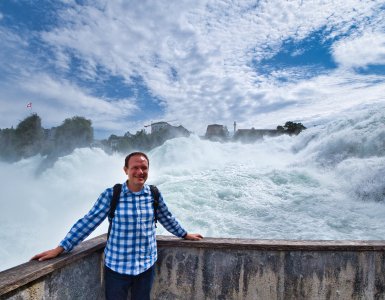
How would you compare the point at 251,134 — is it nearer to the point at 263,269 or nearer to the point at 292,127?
the point at 292,127

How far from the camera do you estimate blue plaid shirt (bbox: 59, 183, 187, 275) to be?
7.72 feet

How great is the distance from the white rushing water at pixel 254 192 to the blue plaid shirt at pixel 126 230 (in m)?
7.54

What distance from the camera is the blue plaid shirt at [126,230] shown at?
235 centimetres

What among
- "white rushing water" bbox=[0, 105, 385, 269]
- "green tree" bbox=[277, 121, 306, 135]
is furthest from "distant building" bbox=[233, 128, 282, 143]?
"white rushing water" bbox=[0, 105, 385, 269]

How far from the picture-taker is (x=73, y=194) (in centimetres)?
2208

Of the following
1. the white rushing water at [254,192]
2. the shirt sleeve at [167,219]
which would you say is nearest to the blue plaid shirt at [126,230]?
the shirt sleeve at [167,219]

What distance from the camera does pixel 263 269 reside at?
2.90 meters

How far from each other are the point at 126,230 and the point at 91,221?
0.99 feet

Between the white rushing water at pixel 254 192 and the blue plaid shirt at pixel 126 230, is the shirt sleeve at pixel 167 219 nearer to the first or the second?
the blue plaid shirt at pixel 126 230

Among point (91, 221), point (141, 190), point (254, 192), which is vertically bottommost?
point (254, 192)

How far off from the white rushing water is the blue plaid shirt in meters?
7.54

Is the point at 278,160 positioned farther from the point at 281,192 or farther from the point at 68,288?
the point at 68,288

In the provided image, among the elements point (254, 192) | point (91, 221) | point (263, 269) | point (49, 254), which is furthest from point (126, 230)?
point (254, 192)

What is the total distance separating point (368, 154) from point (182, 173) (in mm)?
11224
